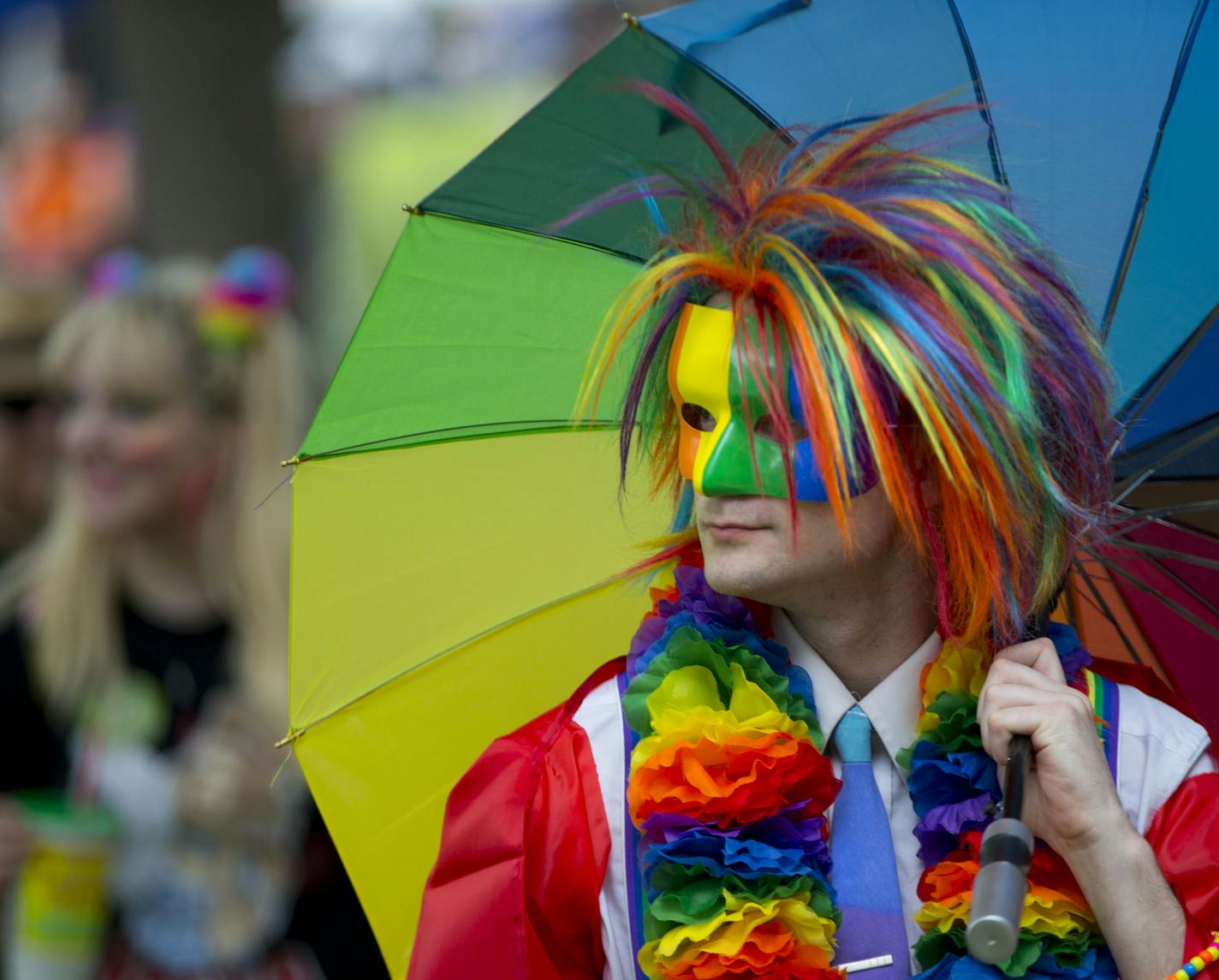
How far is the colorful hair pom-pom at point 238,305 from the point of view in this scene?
3957 mm

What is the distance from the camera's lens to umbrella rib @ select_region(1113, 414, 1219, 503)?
211 centimetres

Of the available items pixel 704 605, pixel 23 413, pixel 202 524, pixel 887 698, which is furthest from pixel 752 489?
pixel 23 413

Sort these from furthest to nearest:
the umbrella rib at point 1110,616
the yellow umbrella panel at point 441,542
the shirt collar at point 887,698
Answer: the umbrella rib at point 1110,616
the yellow umbrella panel at point 441,542
the shirt collar at point 887,698

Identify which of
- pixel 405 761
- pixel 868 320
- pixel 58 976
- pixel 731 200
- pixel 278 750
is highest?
pixel 731 200

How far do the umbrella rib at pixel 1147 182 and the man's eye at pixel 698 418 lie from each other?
528 mm

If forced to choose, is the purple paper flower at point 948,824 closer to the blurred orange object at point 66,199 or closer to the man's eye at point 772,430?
the man's eye at point 772,430

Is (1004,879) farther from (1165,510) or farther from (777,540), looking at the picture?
(1165,510)

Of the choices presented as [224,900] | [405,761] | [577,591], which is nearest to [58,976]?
[224,900]

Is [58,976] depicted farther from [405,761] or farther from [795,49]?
[795,49]

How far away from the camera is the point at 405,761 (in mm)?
2230

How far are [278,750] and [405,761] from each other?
1424 mm

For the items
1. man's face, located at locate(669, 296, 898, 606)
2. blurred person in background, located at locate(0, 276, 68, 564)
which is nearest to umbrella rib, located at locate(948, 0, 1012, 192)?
man's face, located at locate(669, 296, 898, 606)

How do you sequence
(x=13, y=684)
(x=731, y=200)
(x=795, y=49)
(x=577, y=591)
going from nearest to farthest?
(x=731, y=200) < (x=795, y=49) < (x=577, y=591) < (x=13, y=684)

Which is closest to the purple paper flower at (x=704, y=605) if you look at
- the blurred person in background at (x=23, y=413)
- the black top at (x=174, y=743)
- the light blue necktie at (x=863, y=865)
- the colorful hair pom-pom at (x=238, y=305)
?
the light blue necktie at (x=863, y=865)
